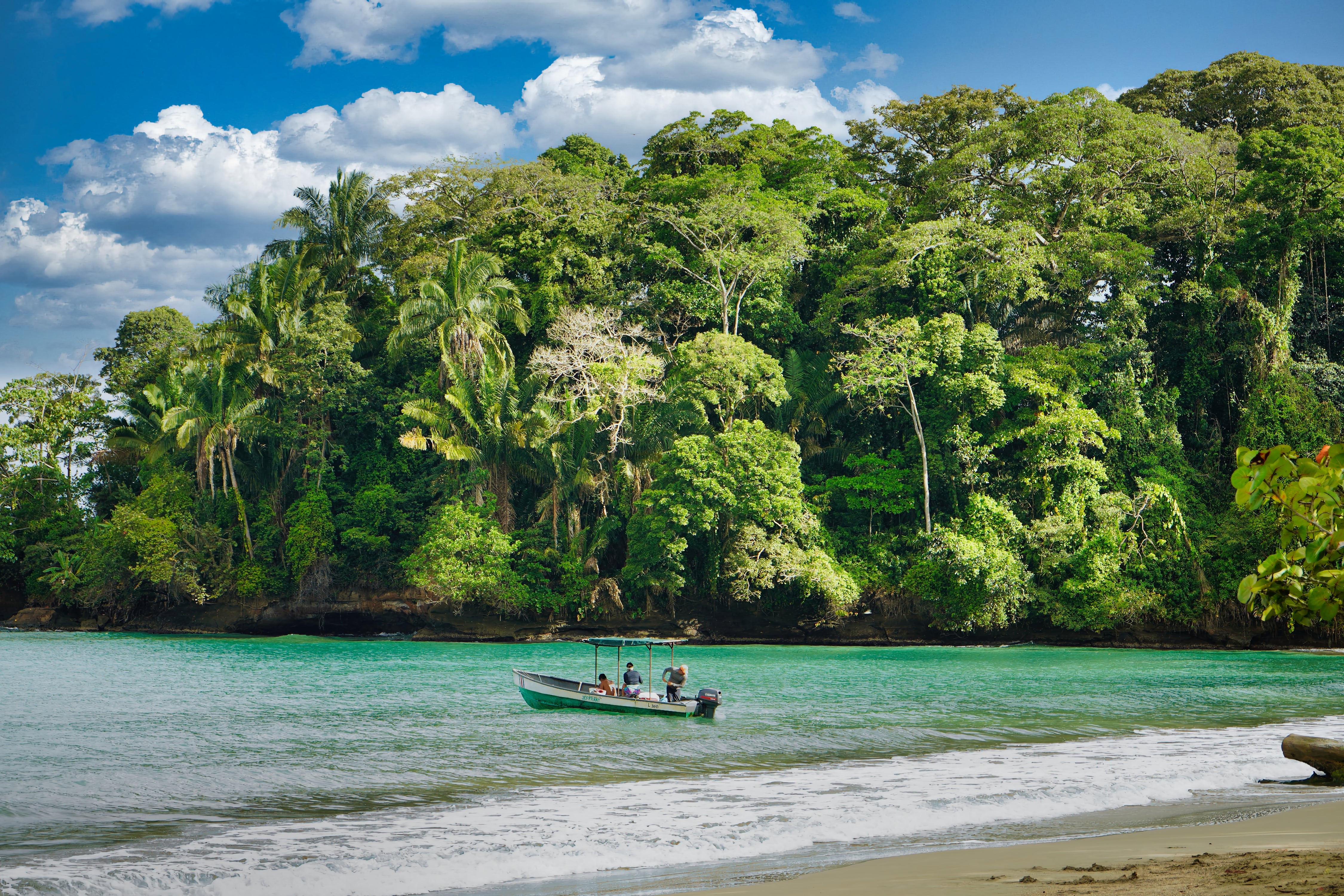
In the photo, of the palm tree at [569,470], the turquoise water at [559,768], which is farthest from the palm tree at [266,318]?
the turquoise water at [559,768]

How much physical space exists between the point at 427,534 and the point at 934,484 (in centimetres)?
1668

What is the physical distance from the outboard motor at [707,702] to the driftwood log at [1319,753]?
7523 mm

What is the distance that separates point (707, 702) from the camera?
49.0 feet

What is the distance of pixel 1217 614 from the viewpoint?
2769 cm

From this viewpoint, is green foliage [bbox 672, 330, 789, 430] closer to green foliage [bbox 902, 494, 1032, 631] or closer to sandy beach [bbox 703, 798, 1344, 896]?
green foliage [bbox 902, 494, 1032, 631]

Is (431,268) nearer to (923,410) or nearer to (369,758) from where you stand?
(923,410)

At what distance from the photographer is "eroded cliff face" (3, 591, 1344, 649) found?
27922 millimetres

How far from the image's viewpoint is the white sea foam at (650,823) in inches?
275

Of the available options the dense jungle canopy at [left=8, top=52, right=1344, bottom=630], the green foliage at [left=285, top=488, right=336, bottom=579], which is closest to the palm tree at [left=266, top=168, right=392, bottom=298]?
the dense jungle canopy at [left=8, top=52, right=1344, bottom=630]

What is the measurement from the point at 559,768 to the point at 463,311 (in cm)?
2357

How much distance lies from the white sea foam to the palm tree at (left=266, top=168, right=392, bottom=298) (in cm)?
3338

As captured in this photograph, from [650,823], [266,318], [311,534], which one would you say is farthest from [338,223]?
[650,823]

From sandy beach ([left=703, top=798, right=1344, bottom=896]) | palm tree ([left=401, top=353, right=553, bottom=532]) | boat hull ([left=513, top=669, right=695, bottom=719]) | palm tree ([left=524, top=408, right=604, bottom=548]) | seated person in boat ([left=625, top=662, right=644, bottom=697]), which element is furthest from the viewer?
palm tree ([left=401, top=353, right=553, bottom=532])

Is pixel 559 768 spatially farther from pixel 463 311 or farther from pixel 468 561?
pixel 463 311
